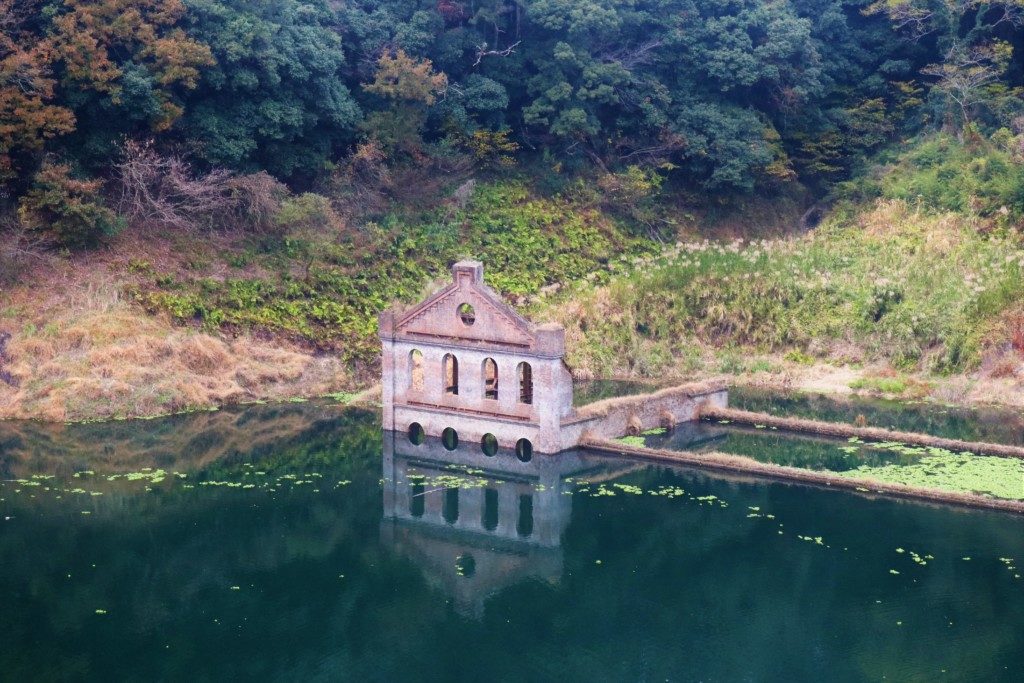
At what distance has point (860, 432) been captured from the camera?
36.8 meters

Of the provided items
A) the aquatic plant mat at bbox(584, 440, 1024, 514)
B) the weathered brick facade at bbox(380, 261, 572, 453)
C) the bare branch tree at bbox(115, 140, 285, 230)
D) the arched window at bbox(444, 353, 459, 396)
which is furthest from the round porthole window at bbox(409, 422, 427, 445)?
the bare branch tree at bbox(115, 140, 285, 230)

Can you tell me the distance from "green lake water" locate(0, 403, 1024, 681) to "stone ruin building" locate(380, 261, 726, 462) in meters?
0.64

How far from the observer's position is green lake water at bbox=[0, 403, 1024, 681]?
24.2m

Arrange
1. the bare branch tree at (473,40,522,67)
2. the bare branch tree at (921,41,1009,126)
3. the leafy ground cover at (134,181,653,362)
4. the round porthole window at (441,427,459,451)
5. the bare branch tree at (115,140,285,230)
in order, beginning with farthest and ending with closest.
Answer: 1. the bare branch tree at (921,41,1009,126)
2. the bare branch tree at (473,40,522,67)
3. the bare branch tree at (115,140,285,230)
4. the leafy ground cover at (134,181,653,362)
5. the round porthole window at (441,427,459,451)

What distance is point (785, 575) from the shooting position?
28000 millimetres

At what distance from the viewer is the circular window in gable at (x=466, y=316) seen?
35.9 metres

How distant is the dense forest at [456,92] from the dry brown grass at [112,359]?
83.2 inches

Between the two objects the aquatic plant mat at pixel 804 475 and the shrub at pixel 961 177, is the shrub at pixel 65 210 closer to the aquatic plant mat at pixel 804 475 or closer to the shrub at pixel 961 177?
the aquatic plant mat at pixel 804 475

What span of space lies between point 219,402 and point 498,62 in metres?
20.5

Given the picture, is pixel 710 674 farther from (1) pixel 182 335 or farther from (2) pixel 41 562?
(1) pixel 182 335

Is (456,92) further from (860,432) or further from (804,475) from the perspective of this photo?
(804,475)

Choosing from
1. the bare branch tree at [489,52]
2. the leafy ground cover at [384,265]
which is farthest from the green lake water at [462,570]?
the bare branch tree at [489,52]

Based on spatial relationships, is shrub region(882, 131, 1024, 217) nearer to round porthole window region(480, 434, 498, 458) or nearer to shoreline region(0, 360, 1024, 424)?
shoreline region(0, 360, 1024, 424)

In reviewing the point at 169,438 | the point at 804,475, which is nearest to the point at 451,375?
the point at 169,438
